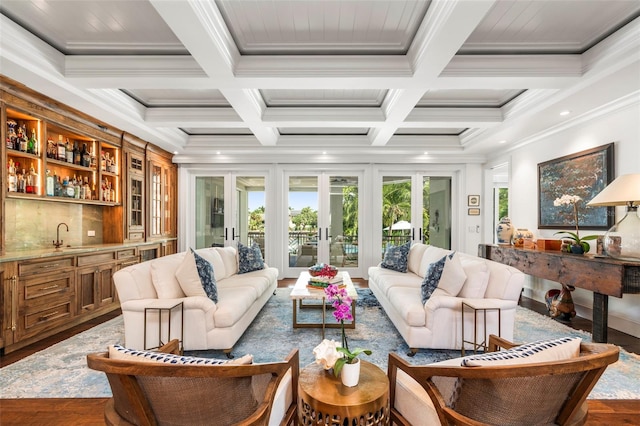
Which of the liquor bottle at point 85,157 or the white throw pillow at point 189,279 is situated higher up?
the liquor bottle at point 85,157

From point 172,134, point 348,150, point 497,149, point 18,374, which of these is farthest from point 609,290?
point 172,134

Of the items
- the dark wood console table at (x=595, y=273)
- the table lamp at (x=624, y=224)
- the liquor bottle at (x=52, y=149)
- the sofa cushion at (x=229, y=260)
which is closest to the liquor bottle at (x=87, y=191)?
the liquor bottle at (x=52, y=149)

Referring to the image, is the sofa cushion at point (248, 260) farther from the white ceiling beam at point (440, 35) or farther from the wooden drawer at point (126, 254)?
the white ceiling beam at point (440, 35)

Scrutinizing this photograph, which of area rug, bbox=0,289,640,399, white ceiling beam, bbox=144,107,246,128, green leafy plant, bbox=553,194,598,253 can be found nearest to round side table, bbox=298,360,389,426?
area rug, bbox=0,289,640,399

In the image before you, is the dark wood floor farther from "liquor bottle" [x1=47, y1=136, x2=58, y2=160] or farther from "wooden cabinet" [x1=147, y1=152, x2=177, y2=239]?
"wooden cabinet" [x1=147, y1=152, x2=177, y2=239]

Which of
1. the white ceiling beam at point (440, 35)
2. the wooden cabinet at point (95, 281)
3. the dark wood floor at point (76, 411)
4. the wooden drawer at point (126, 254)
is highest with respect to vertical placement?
the white ceiling beam at point (440, 35)

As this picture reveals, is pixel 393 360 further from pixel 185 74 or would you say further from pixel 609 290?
pixel 185 74

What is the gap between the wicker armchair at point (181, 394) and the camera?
991 mm

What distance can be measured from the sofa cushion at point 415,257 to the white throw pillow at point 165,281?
3075 mm

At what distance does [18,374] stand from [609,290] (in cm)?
506

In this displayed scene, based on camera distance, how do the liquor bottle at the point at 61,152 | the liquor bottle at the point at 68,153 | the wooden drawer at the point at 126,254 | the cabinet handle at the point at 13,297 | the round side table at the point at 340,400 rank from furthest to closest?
the wooden drawer at the point at 126,254 < the liquor bottle at the point at 68,153 < the liquor bottle at the point at 61,152 < the cabinet handle at the point at 13,297 < the round side table at the point at 340,400

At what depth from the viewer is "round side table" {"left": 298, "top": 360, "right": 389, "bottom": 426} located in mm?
1237

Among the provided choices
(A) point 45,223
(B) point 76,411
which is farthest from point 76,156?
(B) point 76,411

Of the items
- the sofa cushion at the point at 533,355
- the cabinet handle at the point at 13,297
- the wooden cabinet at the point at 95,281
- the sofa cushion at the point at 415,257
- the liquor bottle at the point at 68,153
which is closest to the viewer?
the sofa cushion at the point at 533,355
